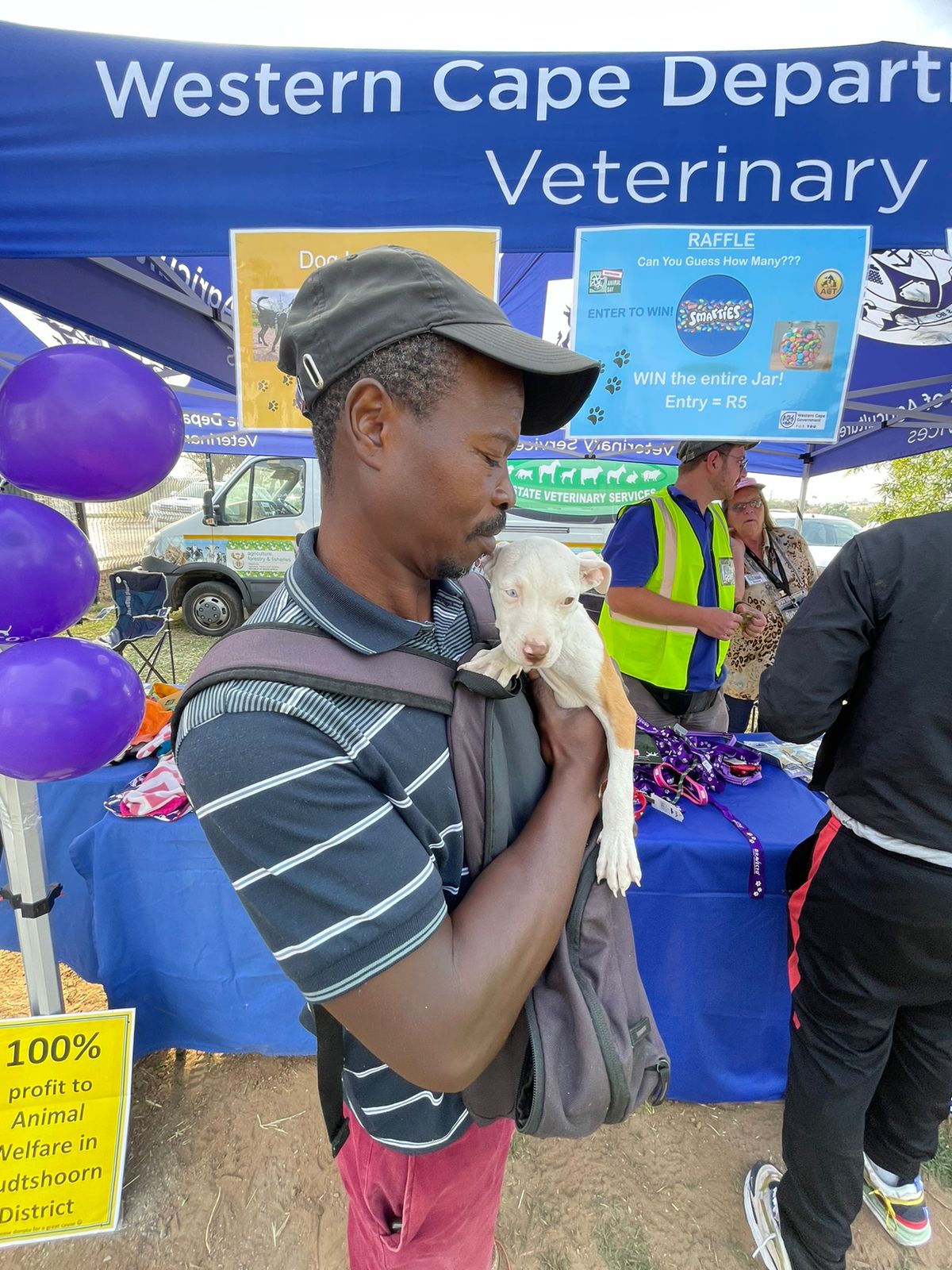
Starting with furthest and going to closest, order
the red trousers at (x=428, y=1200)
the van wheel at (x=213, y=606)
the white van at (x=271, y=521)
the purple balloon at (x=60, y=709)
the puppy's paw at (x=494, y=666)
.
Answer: the van wheel at (x=213, y=606) < the white van at (x=271, y=521) < the purple balloon at (x=60, y=709) < the red trousers at (x=428, y=1200) < the puppy's paw at (x=494, y=666)

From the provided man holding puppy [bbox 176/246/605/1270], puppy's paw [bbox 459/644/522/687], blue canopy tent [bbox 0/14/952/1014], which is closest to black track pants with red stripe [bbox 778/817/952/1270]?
man holding puppy [bbox 176/246/605/1270]

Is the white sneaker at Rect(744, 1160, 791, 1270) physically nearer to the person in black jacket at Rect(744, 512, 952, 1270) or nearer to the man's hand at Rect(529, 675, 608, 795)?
the person in black jacket at Rect(744, 512, 952, 1270)

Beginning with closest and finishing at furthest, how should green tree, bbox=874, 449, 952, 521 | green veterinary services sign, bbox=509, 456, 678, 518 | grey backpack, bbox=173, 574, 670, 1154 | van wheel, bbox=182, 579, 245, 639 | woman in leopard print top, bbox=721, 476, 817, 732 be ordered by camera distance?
grey backpack, bbox=173, 574, 670, 1154, woman in leopard print top, bbox=721, 476, 817, 732, green veterinary services sign, bbox=509, 456, 678, 518, van wheel, bbox=182, 579, 245, 639, green tree, bbox=874, 449, 952, 521

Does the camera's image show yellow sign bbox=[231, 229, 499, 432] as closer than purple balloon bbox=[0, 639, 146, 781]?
No

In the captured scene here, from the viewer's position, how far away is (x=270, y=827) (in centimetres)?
74

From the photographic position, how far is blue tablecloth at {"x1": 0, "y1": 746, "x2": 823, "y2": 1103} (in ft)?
7.39

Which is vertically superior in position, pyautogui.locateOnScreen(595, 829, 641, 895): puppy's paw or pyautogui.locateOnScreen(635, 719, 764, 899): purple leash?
pyautogui.locateOnScreen(595, 829, 641, 895): puppy's paw

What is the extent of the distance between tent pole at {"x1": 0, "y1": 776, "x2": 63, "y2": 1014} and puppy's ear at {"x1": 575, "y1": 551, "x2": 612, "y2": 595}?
6.38 feet

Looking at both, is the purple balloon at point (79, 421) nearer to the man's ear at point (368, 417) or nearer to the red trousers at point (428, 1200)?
the man's ear at point (368, 417)

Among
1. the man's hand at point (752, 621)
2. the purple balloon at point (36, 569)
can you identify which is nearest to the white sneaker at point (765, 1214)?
the man's hand at point (752, 621)

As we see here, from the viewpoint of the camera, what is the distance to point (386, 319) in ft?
2.60

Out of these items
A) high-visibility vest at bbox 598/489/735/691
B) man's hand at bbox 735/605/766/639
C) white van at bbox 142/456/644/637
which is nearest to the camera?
high-visibility vest at bbox 598/489/735/691

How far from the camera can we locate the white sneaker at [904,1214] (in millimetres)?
2049

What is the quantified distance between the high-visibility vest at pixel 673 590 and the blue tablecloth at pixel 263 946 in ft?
2.56
